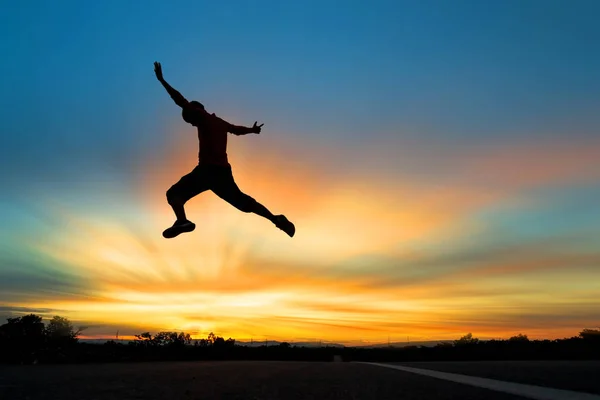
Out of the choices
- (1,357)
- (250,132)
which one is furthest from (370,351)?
(250,132)

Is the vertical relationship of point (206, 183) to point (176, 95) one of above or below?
below

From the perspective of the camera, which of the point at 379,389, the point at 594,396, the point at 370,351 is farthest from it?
the point at 370,351

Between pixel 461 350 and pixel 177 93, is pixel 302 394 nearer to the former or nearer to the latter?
pixel 177 93

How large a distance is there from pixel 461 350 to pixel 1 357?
3244 centimetres

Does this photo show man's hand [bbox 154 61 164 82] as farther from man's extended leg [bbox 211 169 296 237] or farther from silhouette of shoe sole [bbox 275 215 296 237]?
silhouette of shoe sole [bbox 275 215 296 237]

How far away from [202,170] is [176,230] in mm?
1316

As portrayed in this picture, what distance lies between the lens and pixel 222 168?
9547mm

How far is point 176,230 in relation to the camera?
9.40 m

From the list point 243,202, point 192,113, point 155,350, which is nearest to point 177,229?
point 243,202

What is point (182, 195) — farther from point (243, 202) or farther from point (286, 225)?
point (286, 225)

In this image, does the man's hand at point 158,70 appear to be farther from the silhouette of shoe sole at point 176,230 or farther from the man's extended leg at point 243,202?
the silhouette of shoe sole at point 176,230

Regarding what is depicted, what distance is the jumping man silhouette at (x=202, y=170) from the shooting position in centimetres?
947

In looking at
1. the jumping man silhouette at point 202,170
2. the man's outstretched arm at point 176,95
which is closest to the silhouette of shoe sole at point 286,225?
the jumping man silhouette at point 202,170

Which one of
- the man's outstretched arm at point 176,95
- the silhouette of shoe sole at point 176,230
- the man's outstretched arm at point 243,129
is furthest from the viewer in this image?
the man's outstretched arm at point 243,129
